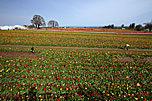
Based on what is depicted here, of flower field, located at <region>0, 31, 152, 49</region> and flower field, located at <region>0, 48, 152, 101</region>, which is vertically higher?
flower field, located at <region>0, 31, 152, 49</region>

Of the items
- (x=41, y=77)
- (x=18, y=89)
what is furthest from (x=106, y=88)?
(x=18, y=89)

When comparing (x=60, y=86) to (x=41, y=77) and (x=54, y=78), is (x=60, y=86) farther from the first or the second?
(x=41, y=77)

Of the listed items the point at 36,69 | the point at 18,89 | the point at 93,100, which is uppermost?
the point at 36,69

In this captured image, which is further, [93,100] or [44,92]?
[44,92]

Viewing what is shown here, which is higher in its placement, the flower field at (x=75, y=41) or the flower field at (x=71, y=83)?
the flower field at (x=75, y=41)

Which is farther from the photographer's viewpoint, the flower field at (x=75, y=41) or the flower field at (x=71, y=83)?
the flower field at (x=75, y=41)

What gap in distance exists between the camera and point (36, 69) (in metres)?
4.82

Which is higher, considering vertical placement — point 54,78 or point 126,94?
point 54,78

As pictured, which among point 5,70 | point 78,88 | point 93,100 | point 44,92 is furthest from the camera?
point 5,70

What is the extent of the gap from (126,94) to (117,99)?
551 millimetres

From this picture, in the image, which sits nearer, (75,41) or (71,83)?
(71,83)

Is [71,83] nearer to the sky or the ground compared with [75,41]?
nearer to the ground

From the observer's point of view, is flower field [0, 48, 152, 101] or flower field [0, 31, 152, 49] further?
flower field [0, 31, 152, 49]

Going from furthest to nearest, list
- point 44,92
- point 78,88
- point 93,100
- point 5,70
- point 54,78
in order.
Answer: point 5,70, point 54,78, point 78,88, point 44,92, point 93,100
